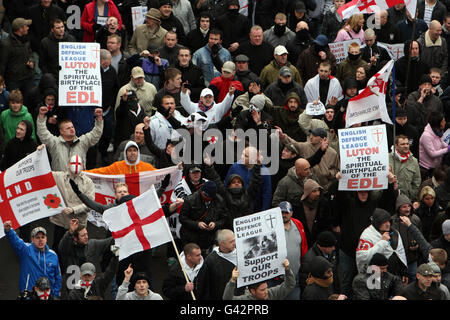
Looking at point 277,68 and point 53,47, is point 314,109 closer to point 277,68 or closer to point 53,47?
point 277,68

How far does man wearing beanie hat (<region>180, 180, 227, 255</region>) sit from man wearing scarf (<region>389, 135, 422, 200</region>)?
8.97 ft

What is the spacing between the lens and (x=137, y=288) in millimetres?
12680

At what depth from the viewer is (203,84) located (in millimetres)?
18062

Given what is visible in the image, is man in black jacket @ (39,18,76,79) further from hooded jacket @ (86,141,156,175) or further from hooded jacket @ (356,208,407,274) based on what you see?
hooded jacket @ (356,208,407,274)

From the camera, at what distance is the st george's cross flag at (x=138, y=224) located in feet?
44.1

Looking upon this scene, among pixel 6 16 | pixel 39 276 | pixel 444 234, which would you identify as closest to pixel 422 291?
pixel 444 234

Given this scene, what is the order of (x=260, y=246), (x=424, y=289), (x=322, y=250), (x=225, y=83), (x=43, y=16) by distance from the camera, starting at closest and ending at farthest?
(x=260, y=246) < (x=424, y=289) < (x=322, y=250) < (x=225, y=83) < (x=43, y=16)

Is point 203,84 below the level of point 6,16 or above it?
below

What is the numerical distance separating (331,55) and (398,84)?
1.26m

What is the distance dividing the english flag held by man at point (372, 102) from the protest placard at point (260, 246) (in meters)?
3.54

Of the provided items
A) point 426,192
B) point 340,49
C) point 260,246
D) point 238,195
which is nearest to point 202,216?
point 238,195

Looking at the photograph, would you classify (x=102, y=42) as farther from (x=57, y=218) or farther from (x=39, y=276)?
A: (x=39, y=276)

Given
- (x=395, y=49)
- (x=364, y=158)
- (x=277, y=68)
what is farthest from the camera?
(x=395, y=49)

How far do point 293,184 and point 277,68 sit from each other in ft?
12.4
